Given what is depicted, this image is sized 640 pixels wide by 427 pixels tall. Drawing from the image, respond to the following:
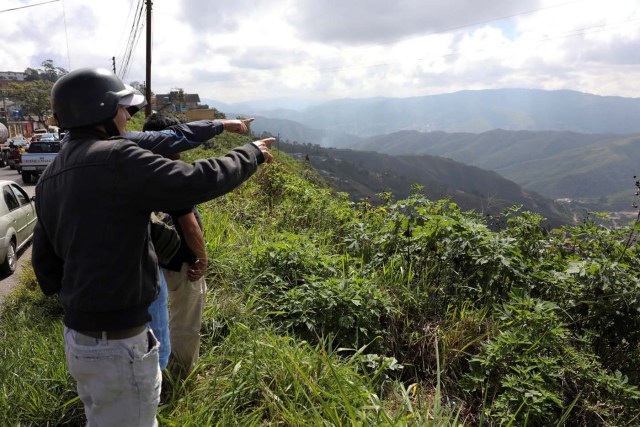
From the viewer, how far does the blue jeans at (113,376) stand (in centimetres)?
156

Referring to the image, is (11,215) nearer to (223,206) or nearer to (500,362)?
(223,206)

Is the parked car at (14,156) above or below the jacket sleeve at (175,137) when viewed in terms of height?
below

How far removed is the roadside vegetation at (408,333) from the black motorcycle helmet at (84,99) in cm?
171

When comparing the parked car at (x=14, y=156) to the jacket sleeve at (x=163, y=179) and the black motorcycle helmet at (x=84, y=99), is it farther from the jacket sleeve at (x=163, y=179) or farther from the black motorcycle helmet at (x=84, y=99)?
the jacket sleeve at (x=163, y=179)

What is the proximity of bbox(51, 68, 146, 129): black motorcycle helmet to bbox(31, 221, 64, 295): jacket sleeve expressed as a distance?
0.49 meters

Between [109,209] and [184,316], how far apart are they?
1.43 m

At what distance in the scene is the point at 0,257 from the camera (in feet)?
21.2

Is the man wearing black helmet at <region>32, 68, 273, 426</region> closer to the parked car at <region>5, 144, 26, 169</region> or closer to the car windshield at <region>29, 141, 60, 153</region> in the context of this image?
the car windshield at <region>29, 141, 60, 153</region>

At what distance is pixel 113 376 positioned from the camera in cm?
156

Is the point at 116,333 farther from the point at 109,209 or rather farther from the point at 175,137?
the point at 175,137

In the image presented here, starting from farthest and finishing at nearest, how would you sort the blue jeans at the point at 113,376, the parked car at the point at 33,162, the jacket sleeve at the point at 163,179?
the parked car at the point at 33,162 < the blue jeans at the point at 113,376 < the jacket sleeve at the point at 163,179

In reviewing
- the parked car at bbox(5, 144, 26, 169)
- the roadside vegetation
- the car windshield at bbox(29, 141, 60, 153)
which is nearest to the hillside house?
the parked car at bbox(5, 144, 26, 169)

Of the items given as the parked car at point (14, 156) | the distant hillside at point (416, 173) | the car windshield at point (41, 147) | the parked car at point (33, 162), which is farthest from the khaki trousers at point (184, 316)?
the distant hillside at point (416, 173)

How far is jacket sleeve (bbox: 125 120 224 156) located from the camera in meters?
2.46
